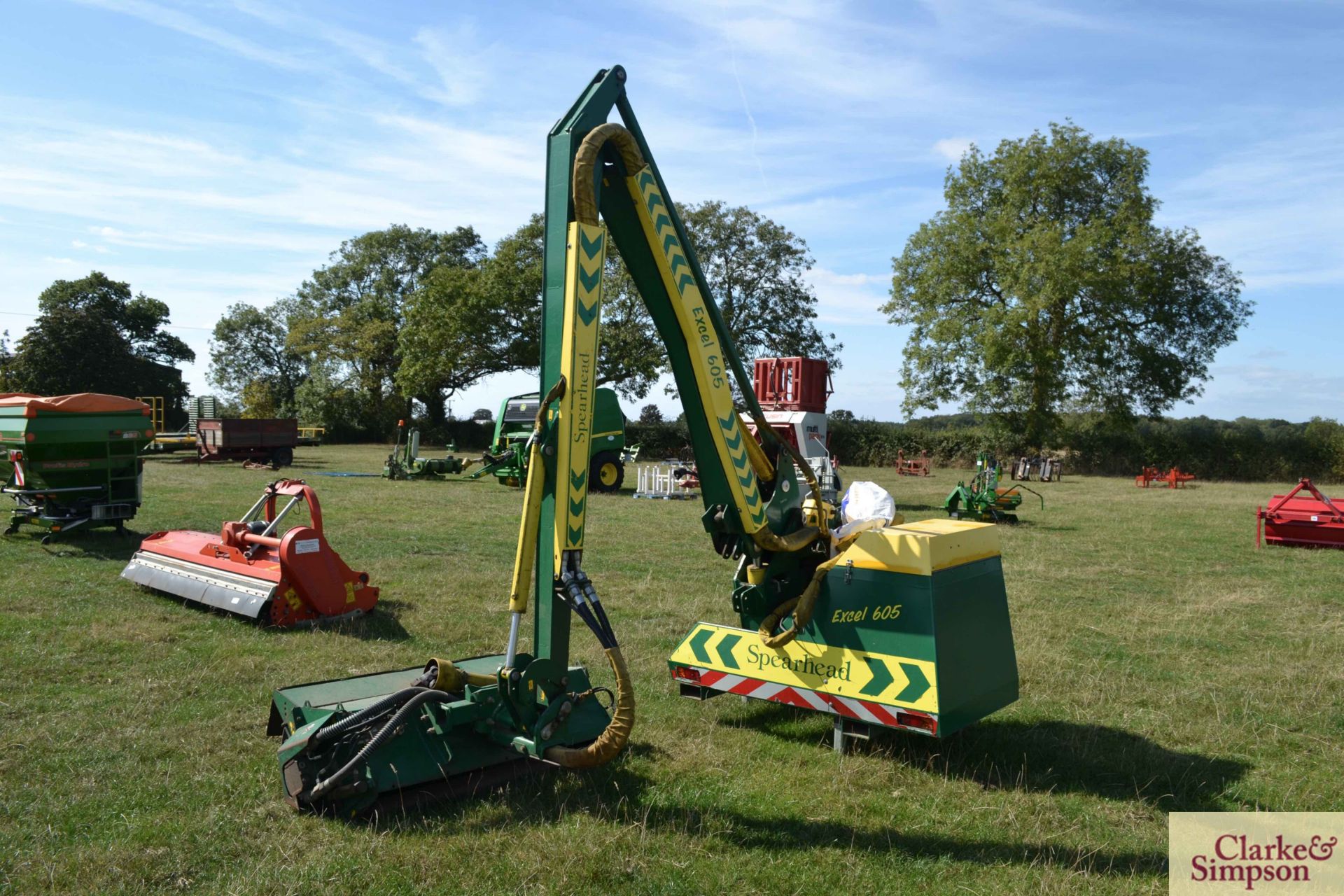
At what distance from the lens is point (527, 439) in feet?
76.5

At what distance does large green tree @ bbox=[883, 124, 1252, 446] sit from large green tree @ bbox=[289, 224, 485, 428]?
25.8 metres

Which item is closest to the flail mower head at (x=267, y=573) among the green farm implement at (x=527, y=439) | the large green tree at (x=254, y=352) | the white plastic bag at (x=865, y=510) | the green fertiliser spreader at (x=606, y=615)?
the green fertiliser spreader at (x=606, y=615)

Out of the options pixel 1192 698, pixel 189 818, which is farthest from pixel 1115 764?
pixel 189 818

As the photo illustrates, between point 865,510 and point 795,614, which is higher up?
point 865,510

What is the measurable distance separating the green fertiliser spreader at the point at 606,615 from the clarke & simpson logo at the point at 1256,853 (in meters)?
1.25

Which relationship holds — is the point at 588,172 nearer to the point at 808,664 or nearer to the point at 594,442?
the point at 808,664

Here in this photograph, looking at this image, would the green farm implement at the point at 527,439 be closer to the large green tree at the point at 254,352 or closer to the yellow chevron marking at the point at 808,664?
the yellow chevron marking at the point at 808,664

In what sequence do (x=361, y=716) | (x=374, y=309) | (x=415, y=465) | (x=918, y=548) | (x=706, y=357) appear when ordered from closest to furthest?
1. (x=361, y=716)
2. (x=918, y=548)
3. (x=706, y=357)
4. (x=415, y=465)
5. (x=374, y=309)

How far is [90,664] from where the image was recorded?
7.09 meters

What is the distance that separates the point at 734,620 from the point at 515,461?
51.6ft

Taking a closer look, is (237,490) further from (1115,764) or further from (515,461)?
(1115,764)

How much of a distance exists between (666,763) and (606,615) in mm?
939

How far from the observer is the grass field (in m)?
4.18

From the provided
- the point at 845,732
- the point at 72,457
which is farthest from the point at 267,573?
the point at 72,457
